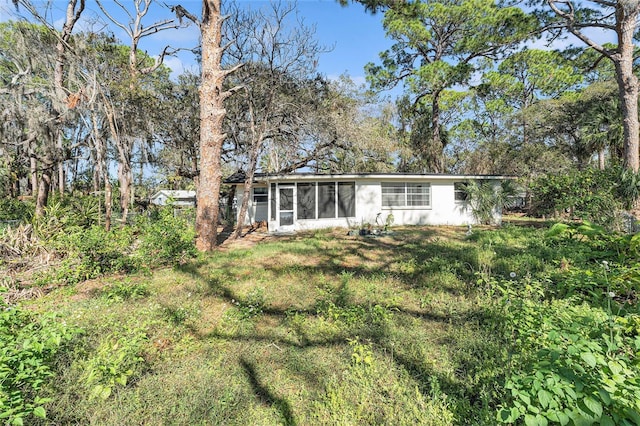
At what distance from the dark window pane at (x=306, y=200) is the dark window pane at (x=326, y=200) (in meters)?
0.27

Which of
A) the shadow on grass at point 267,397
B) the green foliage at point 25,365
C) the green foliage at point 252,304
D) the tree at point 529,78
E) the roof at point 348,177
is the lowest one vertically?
the shadow on grass at point 267,397

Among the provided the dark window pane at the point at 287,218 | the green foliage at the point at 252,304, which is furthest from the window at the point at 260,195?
the green foliage at the point at 252,304

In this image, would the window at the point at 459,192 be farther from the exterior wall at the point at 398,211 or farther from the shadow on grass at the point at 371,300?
the shadow on grass at the point at 371,300

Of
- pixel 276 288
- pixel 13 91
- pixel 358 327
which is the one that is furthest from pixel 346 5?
pixel 358 327

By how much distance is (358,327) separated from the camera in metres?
3.76

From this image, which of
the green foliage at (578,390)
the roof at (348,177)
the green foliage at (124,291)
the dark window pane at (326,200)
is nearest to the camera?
the green foliage at (578,390)

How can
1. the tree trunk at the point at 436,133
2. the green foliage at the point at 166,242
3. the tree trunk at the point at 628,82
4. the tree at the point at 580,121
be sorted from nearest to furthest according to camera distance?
1. the green foliage at the point at 166,242
2. the tree trunk at the point at 628,82
3. the tree at the point at 580,121
4. the tree trunk at the point at 436,133

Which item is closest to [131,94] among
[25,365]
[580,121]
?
[25,365]

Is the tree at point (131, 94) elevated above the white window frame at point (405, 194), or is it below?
above

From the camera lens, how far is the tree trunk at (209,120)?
8586 mm


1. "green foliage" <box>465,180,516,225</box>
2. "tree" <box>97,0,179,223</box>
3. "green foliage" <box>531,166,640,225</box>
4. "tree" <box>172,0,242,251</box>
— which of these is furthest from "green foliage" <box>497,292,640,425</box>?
"green foliage" <box>465,180,516,225</box>

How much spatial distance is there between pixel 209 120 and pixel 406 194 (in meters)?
9.14

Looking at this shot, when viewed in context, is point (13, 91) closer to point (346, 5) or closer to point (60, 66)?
point (60, 66)

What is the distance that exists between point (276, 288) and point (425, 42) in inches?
732
